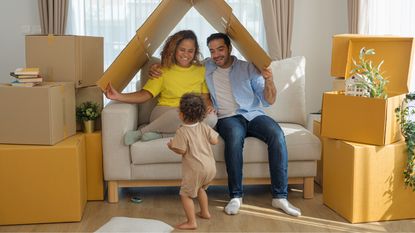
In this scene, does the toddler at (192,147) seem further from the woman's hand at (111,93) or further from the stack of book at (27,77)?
the stack of book at (27,77)

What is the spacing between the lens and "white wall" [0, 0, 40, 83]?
457 cm

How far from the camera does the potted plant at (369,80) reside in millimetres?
2943

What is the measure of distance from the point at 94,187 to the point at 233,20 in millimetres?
1315

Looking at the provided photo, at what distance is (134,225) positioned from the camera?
2.89m

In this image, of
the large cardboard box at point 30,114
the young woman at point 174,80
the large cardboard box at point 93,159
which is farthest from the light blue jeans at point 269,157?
the large cardboard box at point 30,114

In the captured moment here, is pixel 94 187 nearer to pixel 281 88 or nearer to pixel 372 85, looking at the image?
pixel 281 88

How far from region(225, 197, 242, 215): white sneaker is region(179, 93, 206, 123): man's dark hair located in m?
0.60

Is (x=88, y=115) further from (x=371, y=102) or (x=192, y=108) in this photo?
(x=371, y=102)

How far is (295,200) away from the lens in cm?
337

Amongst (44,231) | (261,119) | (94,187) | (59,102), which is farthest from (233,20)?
(44,231)

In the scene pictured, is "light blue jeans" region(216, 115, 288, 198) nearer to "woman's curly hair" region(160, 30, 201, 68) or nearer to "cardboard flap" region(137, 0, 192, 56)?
"woman's curly hair" region(160, 30, 201, 68)

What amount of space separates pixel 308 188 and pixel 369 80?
0.81 m

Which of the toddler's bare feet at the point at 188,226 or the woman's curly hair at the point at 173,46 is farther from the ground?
the woman's curly hair at the point at 173,46

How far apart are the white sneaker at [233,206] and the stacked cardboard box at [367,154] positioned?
54cm
